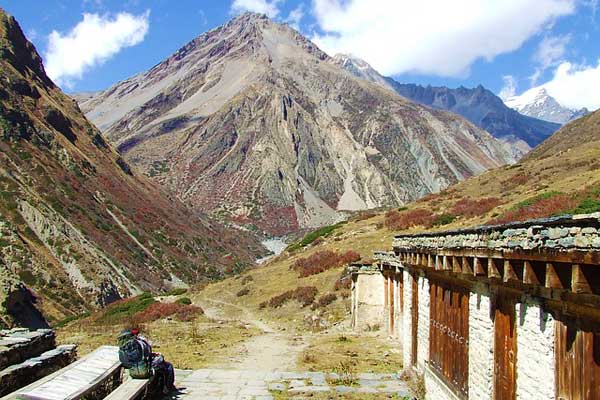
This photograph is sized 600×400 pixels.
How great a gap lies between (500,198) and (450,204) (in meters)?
5.01

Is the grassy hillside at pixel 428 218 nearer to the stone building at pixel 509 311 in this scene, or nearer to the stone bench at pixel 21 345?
the stone building at pixel 509 311

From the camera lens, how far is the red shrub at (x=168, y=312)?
32.9m

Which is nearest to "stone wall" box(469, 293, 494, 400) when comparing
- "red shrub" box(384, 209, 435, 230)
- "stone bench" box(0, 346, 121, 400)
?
"stone bench" box(0, 346, 121, 400)

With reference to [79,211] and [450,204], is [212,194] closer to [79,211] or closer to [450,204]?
[79,211]

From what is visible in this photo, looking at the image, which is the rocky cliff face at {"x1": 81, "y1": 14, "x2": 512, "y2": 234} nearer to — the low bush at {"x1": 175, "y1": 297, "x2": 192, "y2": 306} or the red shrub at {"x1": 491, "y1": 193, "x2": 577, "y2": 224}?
the low bush at {"x1": 175, "y1": 297, "x2": 192, "y2": 306}

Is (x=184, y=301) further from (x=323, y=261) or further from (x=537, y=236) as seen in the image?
(x=537, y=236)

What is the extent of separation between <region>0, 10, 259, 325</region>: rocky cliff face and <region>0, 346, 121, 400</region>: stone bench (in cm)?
2037

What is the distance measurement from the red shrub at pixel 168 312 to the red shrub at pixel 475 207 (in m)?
18.6

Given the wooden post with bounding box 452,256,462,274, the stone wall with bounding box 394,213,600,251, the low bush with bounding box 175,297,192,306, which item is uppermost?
the stone wall with bounding box 394,213,600,251

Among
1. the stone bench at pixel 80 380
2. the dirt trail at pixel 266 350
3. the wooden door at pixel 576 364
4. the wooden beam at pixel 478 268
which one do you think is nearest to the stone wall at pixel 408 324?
the dirt trail at pixel 266 350

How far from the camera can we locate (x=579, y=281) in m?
6.20

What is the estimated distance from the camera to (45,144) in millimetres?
70500

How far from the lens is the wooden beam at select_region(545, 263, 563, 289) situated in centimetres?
679

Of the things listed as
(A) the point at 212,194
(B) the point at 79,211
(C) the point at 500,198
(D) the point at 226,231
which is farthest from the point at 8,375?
(A) the point at 212,194
